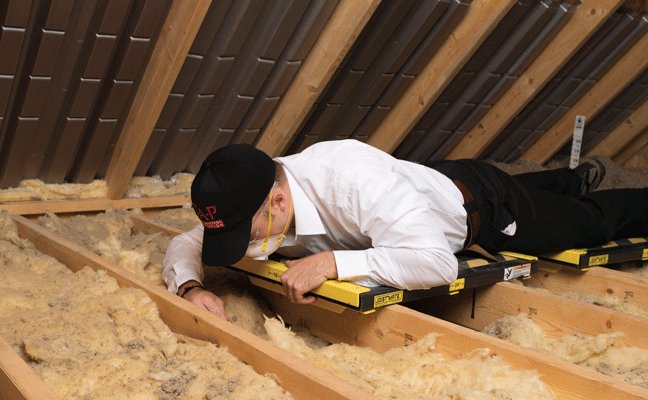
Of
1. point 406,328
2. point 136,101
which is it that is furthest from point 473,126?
point 406,328

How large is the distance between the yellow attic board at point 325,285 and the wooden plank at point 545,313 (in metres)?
0.56

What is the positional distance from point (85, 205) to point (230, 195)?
1667mm

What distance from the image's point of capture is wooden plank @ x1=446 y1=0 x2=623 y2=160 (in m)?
3.10

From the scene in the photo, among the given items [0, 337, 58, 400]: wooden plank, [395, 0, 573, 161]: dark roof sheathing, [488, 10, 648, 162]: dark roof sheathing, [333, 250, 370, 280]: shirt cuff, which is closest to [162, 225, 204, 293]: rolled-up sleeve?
[333, 250, 370, 280]: shirt cuff

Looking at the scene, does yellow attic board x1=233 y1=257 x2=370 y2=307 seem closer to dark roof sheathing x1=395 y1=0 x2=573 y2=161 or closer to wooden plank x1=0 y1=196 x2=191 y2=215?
wooden plank x1=0 y1=196 x2=191 y2=215

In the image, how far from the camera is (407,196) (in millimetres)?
1546

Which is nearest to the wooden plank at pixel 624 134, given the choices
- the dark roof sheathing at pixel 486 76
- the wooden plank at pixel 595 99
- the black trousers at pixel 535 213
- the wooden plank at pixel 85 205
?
the wooden plank at pixel 595 99

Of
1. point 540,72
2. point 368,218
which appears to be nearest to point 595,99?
point 540,72

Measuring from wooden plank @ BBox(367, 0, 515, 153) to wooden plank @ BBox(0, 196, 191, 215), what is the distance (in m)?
1.31

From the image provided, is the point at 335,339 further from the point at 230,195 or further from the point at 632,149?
the point at 632,149

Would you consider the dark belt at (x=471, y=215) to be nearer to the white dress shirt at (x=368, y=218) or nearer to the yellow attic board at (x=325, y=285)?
the white dress shirt at (x=368, y=218)

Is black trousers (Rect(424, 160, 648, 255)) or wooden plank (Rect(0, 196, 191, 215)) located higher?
black trousers (Rect(424, 160, 648, 255))

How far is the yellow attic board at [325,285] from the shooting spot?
1505 mm

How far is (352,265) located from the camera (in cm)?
157
